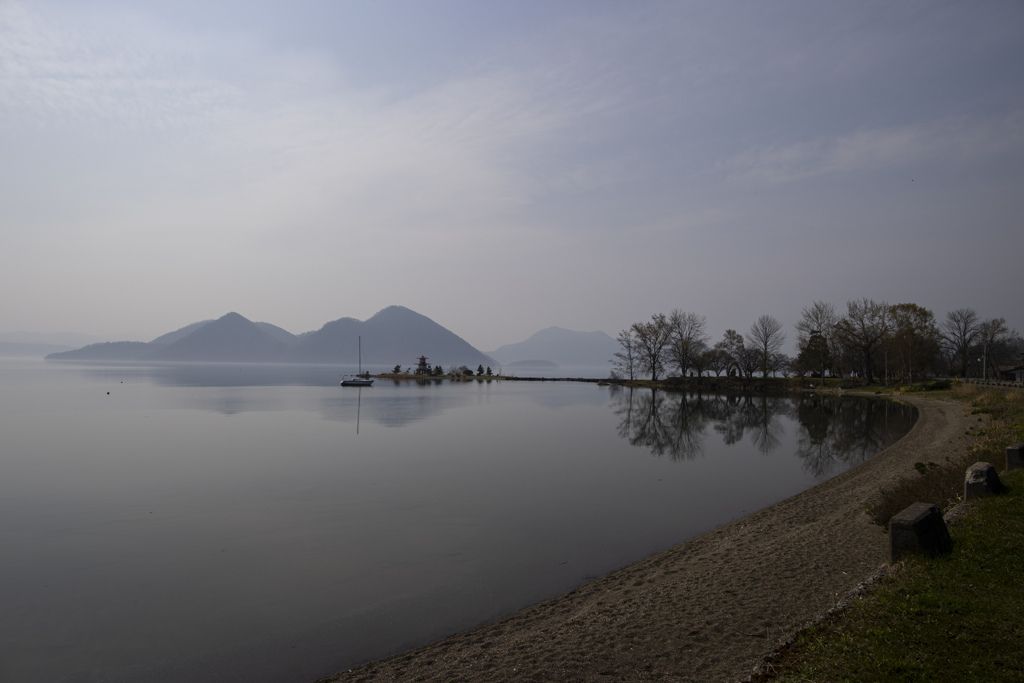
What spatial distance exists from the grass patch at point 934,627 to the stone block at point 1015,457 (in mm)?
3992

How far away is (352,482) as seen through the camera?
50.9ft

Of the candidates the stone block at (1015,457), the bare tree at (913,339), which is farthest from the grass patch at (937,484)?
the bare tree at (913,339)

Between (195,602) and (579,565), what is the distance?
5.86 metres

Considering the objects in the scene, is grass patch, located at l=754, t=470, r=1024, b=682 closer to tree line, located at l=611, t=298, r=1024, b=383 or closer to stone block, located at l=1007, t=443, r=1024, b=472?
stone block, located at l=1007, t=443, r=1024, b=472

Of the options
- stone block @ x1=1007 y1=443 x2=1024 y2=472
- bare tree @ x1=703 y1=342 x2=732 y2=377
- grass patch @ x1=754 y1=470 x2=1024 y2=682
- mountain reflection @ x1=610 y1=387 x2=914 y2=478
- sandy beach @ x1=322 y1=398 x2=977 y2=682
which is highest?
bare tree @ x1=703 y1=342 x2=732 y2=377

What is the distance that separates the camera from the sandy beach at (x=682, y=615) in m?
5.38

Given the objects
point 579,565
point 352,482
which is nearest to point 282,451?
point 352,482

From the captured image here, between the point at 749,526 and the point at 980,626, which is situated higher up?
the point at 980,626

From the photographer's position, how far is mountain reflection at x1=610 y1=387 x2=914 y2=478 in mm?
21594

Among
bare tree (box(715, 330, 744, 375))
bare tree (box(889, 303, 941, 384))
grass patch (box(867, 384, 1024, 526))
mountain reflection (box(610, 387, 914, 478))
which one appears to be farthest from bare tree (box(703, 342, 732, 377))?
grass patch (box(867, 384, 1024, 526))

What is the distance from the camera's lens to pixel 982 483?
26.2ft

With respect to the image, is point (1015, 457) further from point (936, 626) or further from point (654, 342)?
point (654, 342)

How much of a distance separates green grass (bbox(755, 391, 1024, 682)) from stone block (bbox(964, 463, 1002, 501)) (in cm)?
153

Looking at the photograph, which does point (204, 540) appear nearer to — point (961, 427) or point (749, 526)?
point (749, 526)
